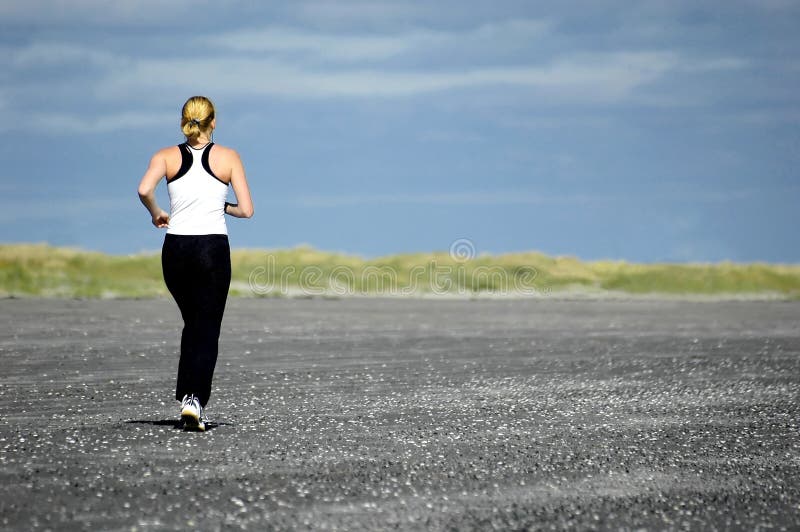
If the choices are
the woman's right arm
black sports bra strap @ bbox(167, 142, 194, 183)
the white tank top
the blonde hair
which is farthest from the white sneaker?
the blonde hair

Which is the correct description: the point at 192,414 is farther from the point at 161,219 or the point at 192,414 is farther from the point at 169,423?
the point at 161,219

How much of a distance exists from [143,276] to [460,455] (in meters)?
38.2

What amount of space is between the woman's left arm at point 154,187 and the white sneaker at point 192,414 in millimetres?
1452

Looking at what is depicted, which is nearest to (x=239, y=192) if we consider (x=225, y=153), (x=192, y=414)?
(x=225, y=153)

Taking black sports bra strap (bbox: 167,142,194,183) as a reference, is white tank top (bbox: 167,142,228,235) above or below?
below

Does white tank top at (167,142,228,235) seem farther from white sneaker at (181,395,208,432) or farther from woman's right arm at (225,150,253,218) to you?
white sneaker at (181,395,208,432)

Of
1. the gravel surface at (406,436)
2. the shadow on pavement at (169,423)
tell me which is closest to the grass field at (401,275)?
the gravel surface at (406,436)

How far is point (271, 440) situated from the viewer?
8.45 meters

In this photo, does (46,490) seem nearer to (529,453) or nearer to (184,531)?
(184,531)

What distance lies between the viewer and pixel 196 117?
28.4 ft

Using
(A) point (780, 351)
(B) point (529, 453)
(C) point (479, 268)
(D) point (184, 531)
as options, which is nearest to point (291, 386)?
(B) point (529, 453)

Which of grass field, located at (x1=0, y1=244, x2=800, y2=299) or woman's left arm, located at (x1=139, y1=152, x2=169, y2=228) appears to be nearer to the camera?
woman's left arm, located at (x1=139, y1=152, x2=169, y2=228)

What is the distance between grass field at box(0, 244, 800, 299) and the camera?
1645 inches

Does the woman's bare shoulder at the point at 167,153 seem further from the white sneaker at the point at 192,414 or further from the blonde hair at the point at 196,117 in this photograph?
the white sneaker at the point at 192,414
